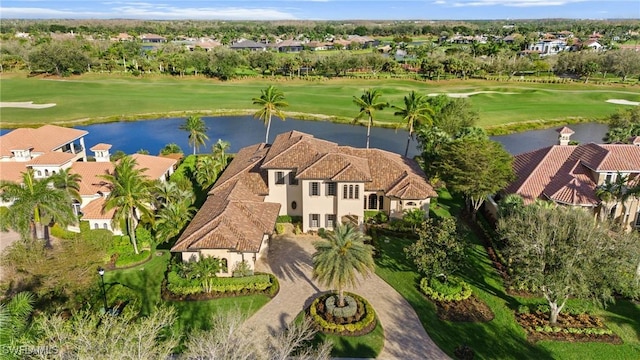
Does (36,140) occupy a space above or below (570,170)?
below

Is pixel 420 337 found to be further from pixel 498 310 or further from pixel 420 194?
pixel 420 194

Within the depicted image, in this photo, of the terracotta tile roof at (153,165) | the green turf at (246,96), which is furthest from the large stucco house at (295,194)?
the green turf at (246,96)

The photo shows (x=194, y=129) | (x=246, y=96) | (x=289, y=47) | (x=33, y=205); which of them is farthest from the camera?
(x=289, y=47)

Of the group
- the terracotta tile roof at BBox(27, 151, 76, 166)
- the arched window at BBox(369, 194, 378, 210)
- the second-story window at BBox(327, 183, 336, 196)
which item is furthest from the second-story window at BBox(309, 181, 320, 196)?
the terracotta tile roof at BBox(27, 151, 76, 166)

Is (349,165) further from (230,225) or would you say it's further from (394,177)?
(230,225)

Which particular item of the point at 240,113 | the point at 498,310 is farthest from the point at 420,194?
the point at 240,113

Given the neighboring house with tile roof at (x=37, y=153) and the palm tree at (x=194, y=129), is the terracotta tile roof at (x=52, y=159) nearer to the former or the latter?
the neighboring house with tile roof at (x=37, y=153)

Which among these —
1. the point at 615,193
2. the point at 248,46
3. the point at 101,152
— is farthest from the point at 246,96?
the point at 248,46
